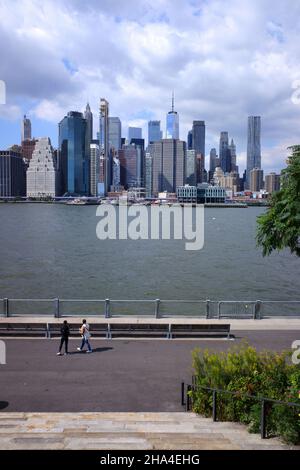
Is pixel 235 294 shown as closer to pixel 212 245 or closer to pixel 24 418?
pixel 24 418

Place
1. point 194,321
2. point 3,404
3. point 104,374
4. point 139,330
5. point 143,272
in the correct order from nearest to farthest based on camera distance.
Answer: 1. point 3,404
2. point 104,374
3. point 139,330
4. point 194,321
5. point 143,272

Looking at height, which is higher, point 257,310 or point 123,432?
point 123,432

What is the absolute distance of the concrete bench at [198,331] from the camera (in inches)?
639

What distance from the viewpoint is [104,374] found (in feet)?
40.9

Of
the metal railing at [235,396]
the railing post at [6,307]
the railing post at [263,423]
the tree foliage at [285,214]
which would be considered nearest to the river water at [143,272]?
the railing post at [6,307]

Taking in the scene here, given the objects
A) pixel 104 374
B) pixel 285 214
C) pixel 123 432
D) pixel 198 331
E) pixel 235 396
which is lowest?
pixel 104 374

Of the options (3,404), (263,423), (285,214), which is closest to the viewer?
(263,423)

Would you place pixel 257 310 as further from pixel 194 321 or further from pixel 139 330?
pixel 139 330

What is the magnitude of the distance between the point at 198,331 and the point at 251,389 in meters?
7.48

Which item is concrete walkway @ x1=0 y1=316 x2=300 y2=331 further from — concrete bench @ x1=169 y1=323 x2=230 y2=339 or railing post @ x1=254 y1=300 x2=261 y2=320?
railing post @ x1=254 y1=300 x2=261 y2=320

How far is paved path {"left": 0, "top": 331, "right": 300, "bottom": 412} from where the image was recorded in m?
10.5

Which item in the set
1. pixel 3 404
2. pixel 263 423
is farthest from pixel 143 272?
pixel 263 423

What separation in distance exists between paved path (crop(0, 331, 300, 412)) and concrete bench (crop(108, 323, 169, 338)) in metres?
0.58

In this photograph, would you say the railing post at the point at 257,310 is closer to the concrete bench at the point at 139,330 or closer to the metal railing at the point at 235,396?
the concrete bench at the point at 139,330
